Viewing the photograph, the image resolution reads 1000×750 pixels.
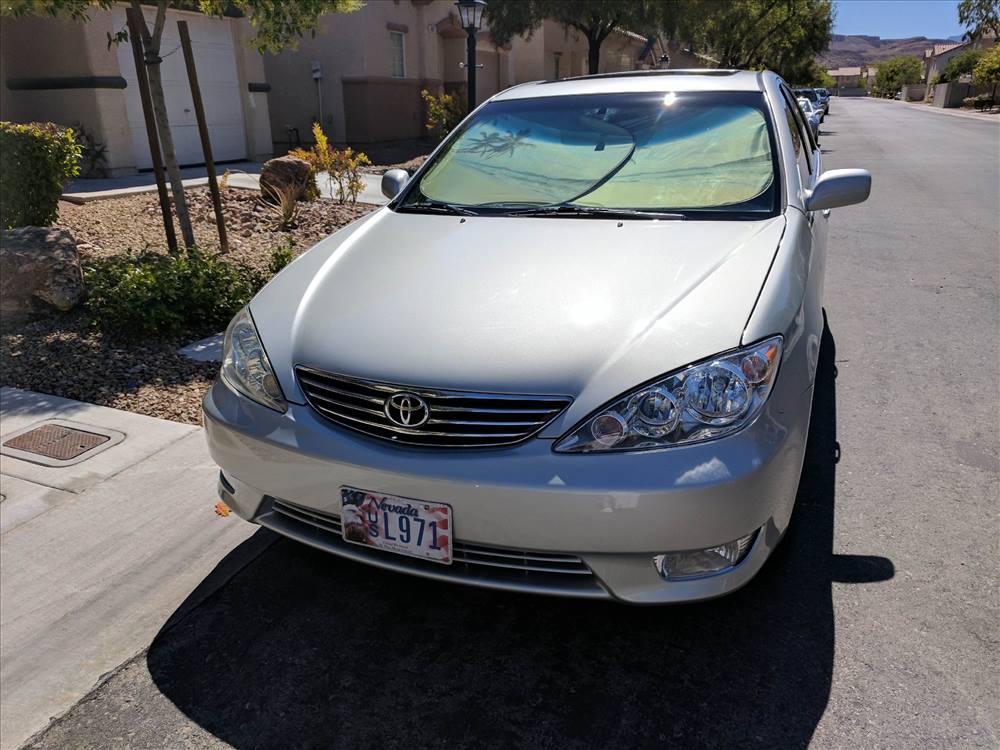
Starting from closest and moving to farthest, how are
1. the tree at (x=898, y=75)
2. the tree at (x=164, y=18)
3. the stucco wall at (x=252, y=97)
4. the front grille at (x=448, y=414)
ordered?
the front grille at (x=448, y=414), the tree at (x=164, y=18), the stucco wall at (x=252, y=97), the tree at (x=898, y=75)

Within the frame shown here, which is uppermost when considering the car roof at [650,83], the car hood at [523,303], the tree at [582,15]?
the tree at [582,15]

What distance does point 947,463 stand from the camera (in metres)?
3.71

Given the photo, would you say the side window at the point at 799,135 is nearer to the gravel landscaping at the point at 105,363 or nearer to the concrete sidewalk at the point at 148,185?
the gravel landscaping at the point at 105,363

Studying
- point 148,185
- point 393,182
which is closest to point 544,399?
point 393,182

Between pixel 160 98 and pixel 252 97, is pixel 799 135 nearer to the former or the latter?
pixel 160 98

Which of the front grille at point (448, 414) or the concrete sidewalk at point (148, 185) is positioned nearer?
the front grille at point (448, 414)

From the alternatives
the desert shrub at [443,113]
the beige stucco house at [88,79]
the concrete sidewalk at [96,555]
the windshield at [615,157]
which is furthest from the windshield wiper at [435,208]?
the desert shrub at [443,113]

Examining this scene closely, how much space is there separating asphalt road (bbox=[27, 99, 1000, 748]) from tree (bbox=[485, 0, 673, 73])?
894 inches

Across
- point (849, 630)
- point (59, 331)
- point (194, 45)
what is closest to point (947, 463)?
point (849, 630)

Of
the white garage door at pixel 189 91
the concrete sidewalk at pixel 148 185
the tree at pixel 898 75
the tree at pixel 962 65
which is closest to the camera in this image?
the concrete sidewalk at pixel 148 185

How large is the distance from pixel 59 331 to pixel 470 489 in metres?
4.60

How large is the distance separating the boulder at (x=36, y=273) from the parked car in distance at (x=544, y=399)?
3556mm

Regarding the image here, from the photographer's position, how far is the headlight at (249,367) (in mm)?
2586

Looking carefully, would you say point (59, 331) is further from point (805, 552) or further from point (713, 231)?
point (805, 552)
